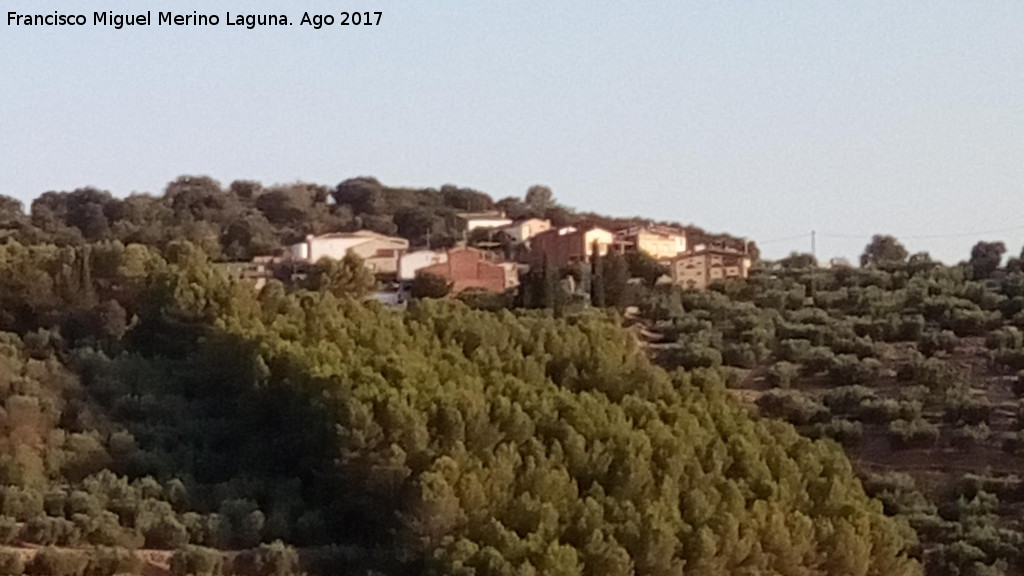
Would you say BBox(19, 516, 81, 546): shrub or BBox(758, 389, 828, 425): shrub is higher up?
BBox(758, 389, 828, 425): shrub

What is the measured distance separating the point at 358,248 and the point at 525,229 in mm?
2756

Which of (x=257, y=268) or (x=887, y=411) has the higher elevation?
(x=257, y=268)

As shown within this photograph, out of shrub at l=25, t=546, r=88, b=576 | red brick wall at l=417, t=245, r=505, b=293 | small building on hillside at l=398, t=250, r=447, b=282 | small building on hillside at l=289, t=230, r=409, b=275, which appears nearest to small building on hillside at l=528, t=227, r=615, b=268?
red brick wall at l=417, t=245, r=505, b=293

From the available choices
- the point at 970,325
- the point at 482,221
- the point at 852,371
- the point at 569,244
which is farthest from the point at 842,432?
the point at 482,221

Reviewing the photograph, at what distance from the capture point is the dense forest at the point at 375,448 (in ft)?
38.7

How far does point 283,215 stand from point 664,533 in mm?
14152

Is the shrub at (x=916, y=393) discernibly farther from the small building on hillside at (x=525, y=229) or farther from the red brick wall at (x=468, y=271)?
the small building on hillside at (x=525, y=229)

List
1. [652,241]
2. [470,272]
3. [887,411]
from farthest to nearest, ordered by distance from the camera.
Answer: [652,241]
[470,272]
[887,411]

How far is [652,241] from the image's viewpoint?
2145cm

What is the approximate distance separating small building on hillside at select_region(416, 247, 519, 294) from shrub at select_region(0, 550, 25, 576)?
8.15m

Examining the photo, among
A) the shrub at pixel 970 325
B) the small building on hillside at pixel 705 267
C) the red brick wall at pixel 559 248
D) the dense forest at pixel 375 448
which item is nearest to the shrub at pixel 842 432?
the dense forest at pixel 375 448

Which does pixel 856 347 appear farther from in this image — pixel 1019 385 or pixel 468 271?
pixel 468 271

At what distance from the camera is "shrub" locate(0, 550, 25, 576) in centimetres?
1118

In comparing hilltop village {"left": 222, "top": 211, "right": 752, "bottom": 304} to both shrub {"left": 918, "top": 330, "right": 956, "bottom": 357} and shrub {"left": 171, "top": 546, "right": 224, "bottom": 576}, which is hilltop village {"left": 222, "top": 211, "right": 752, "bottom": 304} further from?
shrub {"left": 171, "top": 546, "right": 224, "bottom": 576}
